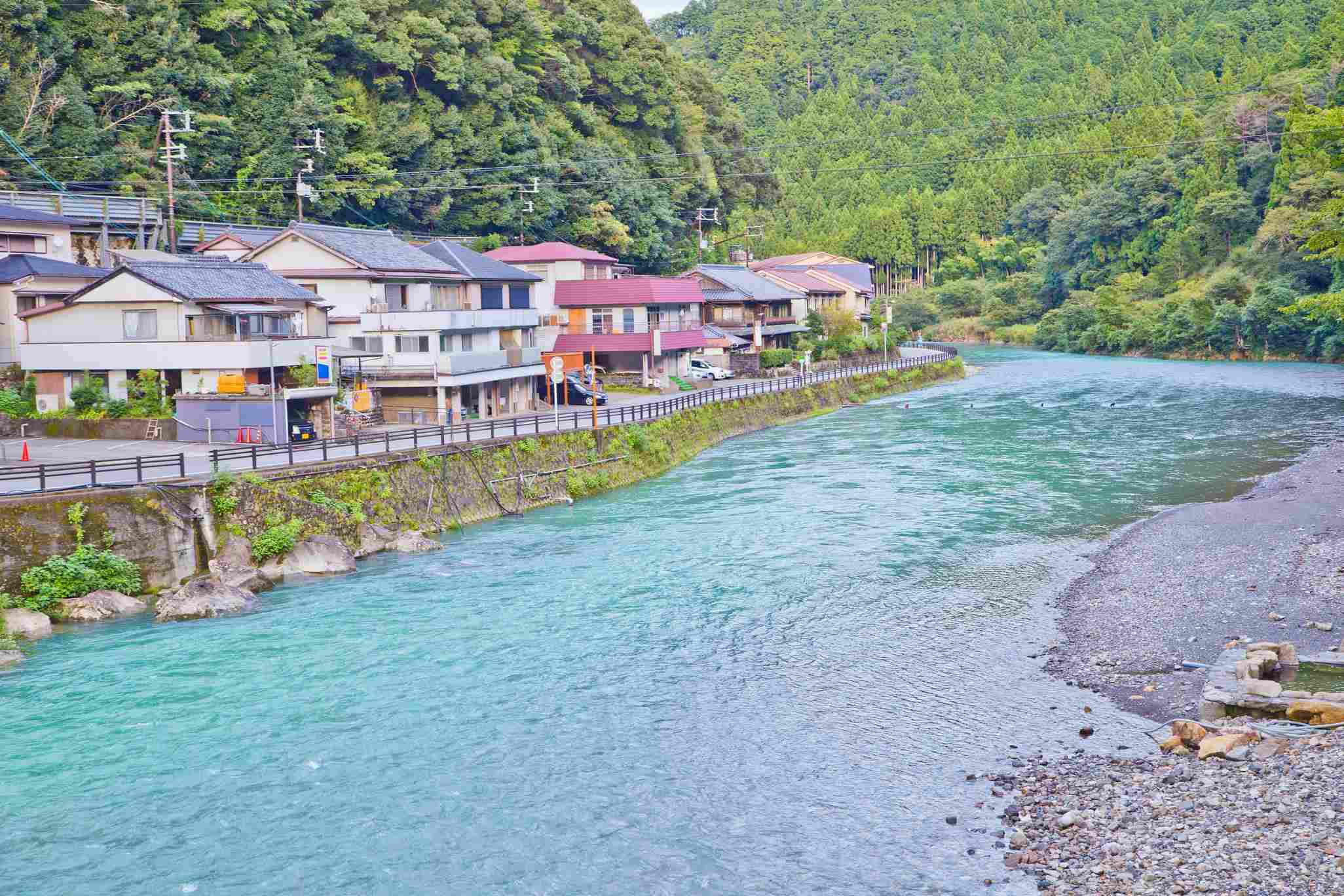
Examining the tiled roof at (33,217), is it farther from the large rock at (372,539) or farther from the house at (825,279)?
the house at (825,279)

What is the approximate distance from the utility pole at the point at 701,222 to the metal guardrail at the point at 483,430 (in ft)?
86.2

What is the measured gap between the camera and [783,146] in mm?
159250

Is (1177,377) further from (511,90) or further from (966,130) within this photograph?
(966,130)

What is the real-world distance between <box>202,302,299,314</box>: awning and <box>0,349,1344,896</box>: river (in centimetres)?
916

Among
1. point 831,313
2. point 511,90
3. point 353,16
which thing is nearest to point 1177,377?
point 831,313

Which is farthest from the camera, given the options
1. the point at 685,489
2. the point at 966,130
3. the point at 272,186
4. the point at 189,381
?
the point at 966,130

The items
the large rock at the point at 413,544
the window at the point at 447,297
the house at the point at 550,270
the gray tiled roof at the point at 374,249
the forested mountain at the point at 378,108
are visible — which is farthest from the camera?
the house at the point at 550,270

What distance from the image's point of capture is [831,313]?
7275cm

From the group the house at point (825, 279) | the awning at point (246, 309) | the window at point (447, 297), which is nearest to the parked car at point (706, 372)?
the house at point (825, 279)

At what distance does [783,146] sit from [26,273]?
437 feet

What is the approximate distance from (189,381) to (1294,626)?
2571cm

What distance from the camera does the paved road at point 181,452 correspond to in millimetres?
23641

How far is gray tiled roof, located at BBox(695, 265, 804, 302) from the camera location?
6369cm

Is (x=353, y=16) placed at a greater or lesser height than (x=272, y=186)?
greater
